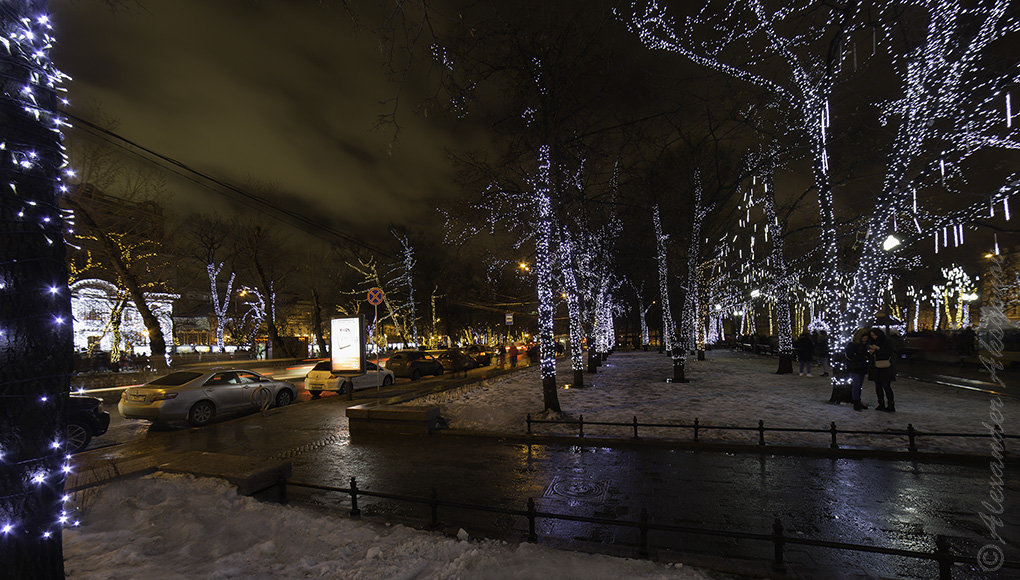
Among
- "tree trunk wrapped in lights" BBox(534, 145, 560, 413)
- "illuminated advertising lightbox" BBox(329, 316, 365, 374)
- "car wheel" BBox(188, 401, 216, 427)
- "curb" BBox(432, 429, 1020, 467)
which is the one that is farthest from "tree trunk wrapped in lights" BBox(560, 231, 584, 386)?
"car wheel" BBox(188, 401, 216, 427)

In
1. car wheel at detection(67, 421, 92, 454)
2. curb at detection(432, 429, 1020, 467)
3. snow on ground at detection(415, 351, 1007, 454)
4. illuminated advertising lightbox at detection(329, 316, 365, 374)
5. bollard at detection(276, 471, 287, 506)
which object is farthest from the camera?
illuminated advertising lightbox at detection(329, 316, 365, 374)

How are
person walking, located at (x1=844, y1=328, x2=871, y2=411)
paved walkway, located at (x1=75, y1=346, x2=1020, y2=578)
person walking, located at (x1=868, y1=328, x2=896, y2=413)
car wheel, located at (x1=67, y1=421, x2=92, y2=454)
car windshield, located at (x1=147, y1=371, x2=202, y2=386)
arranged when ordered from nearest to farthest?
paved walkway, located at (x1=75, y1=346, x2=1020, y2=578), car wheel, located at (x1=67, y1=421, x2=92, y2=454), person walking, located at (x1=868, y1=328, x2=896, y2=413), person walking, located at (x1=844, y1=328, x2=871, y2=411), car windshield, located at (x1=147, y1=371, x2=202, y2=386)

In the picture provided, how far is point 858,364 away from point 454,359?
72.5ft

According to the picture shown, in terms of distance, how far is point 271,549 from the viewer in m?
3.95

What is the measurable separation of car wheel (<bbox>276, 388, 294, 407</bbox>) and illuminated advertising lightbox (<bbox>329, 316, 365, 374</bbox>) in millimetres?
1659

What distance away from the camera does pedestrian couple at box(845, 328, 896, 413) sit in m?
10.1

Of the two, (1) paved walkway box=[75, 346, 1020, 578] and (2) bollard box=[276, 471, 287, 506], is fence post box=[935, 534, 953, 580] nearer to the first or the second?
(1) paved walkway box=[75, 346, 1020, 578]

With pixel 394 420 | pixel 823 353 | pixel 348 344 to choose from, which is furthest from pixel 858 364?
pixel 348 344

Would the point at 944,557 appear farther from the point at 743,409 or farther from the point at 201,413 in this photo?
the point at 201,413

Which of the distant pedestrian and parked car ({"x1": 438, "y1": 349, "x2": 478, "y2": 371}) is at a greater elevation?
the distant pedestrian

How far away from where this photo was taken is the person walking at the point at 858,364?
1048 centimetres

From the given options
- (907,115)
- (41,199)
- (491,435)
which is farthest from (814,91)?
(41,199)

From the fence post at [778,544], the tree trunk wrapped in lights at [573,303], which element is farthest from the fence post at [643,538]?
the tree trunk wrapped in lights at [573,303]

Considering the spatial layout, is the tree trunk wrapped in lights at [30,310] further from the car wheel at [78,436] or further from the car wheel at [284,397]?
the car wheel at [284,397]
